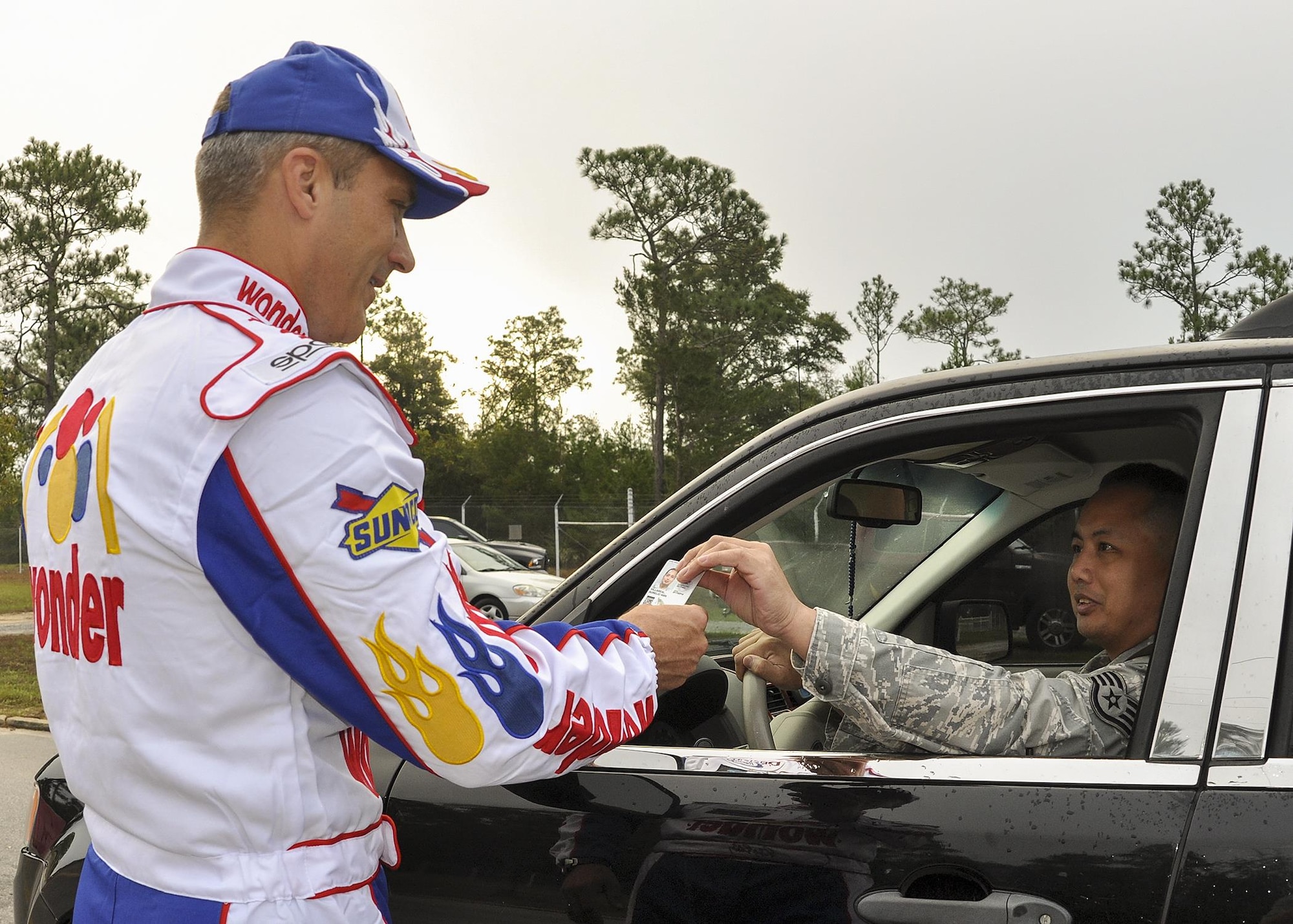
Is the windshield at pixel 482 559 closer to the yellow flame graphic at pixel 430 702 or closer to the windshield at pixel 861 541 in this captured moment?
the windshield at pixel 861 541

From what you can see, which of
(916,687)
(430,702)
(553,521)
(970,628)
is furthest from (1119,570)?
(553,521)

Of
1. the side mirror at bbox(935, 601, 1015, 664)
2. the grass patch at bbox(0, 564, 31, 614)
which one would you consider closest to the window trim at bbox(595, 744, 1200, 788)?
the side mirror at bbox(935, 601, 1015, 664)

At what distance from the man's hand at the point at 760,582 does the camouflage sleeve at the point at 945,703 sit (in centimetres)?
3

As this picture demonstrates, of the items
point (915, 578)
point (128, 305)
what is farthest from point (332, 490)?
point (128, 305)

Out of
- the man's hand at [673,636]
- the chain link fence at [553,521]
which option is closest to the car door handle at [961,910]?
the man's hand at [673,636]

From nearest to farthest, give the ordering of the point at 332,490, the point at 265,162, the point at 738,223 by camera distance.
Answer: the point at 332,490
the point at 265,162
the point at 738,223

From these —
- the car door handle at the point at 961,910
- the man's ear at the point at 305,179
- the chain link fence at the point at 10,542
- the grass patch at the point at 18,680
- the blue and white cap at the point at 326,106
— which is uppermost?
the blue and white cap at the point at 326,106

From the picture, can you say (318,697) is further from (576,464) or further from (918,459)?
(576,464)

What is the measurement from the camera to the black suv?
145 centimetres

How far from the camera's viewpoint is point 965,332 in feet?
109

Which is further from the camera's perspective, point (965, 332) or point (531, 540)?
point (965, 332)

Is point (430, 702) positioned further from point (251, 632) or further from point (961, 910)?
point (961, 910)

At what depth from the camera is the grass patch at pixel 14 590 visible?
21672mm

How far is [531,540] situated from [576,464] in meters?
14.7
